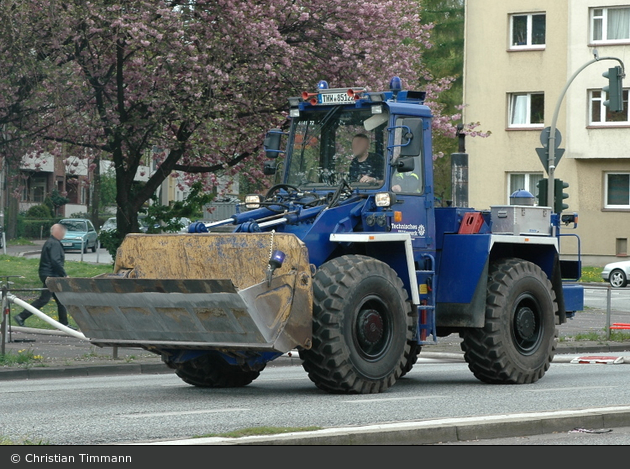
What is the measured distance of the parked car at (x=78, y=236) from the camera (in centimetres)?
5666

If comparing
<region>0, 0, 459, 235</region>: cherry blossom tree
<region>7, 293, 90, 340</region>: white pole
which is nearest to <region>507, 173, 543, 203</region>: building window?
<region>0, 0, 459, 235</region>: cherry blossom tree

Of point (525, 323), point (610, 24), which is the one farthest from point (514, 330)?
point (610, 24)

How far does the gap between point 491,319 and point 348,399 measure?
2.56 m

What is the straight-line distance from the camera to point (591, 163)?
152ft

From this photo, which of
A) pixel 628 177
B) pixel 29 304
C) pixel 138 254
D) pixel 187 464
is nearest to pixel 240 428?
pixel 187 464

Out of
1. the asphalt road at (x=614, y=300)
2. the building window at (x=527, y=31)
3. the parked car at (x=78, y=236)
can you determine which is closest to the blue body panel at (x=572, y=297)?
the asphalt road at (x=614, y=300)

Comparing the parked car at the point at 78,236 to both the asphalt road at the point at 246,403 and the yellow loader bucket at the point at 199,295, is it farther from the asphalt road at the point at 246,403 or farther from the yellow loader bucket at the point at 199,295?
the yellow loader bucket at the point at 199,295

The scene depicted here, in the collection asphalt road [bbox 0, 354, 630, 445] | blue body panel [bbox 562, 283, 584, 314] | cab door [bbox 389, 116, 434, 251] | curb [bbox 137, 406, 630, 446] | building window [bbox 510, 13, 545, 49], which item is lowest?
asphalt road [bbox 0, 354, 630, 445]

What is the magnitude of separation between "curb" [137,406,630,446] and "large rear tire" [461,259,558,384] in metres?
2.99

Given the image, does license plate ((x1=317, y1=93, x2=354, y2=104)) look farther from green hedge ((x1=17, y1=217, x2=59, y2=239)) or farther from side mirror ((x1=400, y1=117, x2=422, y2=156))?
green hedge ((x1=17, y1=217, x2=59, y2=239))

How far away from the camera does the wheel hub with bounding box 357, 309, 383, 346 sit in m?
11.3

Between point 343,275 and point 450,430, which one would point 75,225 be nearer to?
point 343,275

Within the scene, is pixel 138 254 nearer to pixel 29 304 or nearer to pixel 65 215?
pixel 29 304

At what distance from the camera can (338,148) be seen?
12719mm
